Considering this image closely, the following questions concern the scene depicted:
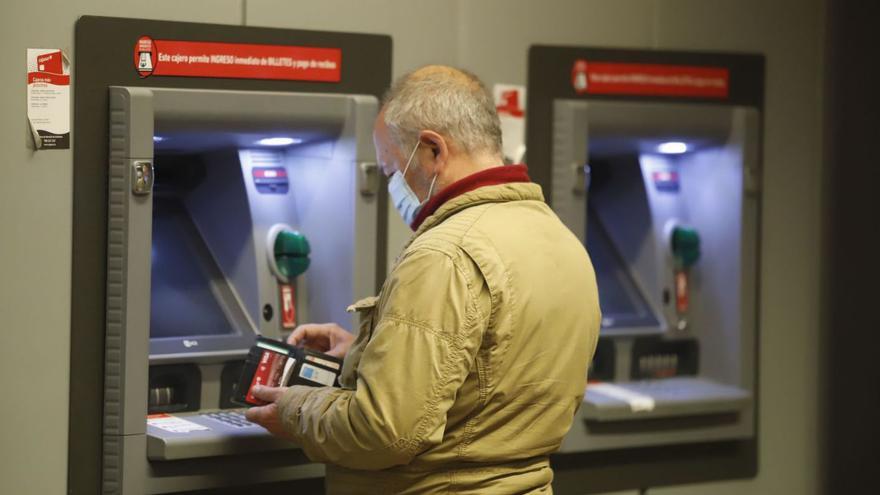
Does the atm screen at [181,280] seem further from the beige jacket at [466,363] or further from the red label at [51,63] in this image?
the beige jacket at [466,363]

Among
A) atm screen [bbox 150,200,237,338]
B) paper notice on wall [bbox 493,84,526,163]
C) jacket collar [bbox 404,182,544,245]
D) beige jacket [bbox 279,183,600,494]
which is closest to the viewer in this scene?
beige jacket [bbox 279,183,600,494]

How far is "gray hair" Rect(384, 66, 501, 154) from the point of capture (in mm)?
2475

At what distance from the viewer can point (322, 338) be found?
2982 millimetres

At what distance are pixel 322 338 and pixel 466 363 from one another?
77 centimetres

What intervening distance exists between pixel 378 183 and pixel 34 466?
105 centimetres

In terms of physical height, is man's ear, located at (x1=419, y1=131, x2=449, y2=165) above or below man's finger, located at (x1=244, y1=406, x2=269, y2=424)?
above

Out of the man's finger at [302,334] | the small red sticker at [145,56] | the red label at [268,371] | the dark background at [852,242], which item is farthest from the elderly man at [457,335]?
the dark background at [852,242]

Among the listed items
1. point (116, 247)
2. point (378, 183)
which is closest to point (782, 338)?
point (378, 183)

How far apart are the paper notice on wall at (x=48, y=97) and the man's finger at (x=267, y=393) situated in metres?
0.74

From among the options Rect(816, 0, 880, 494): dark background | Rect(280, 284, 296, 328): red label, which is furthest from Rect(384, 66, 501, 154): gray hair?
Rect(816, 0, 880, 494): dark background

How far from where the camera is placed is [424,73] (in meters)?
2.56

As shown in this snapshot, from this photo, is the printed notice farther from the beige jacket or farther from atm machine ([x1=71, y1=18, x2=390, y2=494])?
the beige jacket

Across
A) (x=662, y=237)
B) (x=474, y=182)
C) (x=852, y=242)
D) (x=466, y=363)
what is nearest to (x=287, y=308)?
(x=474, y=182)

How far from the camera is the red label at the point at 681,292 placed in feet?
12.8
